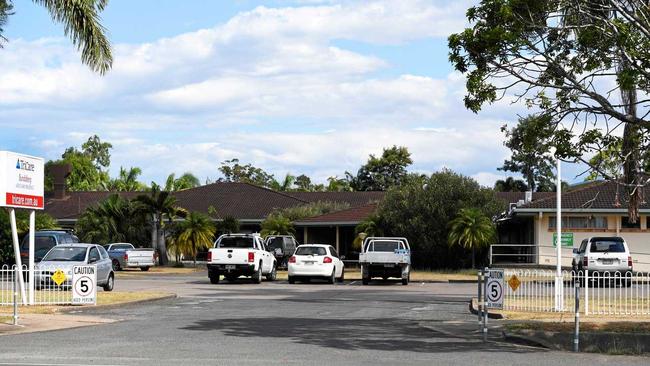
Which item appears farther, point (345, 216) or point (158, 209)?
point (345, 216)

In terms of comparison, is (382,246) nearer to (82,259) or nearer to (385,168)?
(82,259)

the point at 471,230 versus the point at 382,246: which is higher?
the point at 471,230

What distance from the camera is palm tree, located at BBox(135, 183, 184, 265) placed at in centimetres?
5066

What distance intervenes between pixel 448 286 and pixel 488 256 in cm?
1160

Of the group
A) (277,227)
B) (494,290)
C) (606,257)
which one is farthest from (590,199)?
(494,290)

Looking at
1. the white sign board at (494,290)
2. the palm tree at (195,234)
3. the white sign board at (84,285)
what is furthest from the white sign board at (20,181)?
the palm tree at (195,234)

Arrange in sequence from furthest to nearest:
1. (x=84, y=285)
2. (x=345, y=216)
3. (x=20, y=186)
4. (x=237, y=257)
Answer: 1. (x=345, y=216)
2. (x=237, y=257)
3. (x=84, y=285)
4. (x=20, y=186)

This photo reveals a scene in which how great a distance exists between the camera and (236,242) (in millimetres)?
36031

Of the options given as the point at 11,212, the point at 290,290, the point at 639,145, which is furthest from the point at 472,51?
the point at 290,290

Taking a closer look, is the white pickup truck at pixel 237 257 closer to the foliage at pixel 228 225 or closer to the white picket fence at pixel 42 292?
the white picket fence at pixel 42 292

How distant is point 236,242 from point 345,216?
691 inches

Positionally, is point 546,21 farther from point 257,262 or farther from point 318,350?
point 257,262

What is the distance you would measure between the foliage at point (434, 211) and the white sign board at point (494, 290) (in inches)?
1170

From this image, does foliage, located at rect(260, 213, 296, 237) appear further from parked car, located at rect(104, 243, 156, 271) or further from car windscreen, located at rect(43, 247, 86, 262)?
car windscreen, located at rect(43, 247, 86, 262)
